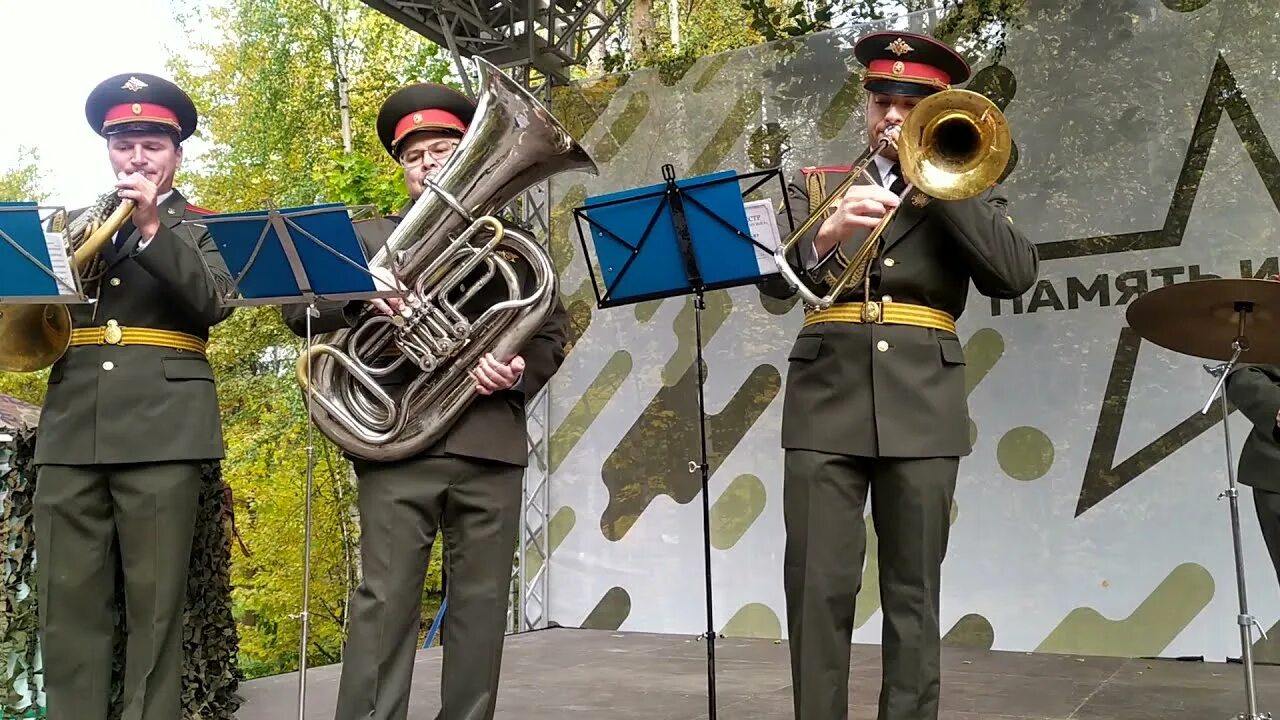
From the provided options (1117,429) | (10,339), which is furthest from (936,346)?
(1117,429)

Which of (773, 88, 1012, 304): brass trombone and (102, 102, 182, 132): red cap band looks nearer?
(773, 88, 1012, 304): brass trombone

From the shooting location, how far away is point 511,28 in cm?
626

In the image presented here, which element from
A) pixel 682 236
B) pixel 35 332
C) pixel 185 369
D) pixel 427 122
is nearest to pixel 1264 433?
pixel 682 236

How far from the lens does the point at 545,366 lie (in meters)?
2.96

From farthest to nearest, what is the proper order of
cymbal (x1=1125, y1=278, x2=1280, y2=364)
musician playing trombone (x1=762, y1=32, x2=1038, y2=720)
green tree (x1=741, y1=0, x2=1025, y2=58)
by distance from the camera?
green tree (x1=741, y1=0, x2=1025, y2=58) → cymbal (x1=1125, y1=278, x2=1280, y2=364) → musician playing trombone (x1=762, y1=32, x2=1038, y2=720)

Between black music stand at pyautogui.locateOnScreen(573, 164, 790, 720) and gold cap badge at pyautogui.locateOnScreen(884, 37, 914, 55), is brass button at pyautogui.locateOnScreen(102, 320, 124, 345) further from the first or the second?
gold cap badge at pyautogui.locateOnScreen(884, 37, 914, 55)

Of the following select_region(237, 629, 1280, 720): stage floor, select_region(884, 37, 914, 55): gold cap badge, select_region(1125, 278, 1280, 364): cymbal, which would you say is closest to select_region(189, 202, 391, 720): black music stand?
select_region(884, 37, 914, 55): gold cap badge

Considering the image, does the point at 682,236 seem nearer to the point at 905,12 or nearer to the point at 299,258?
the point at 299,258

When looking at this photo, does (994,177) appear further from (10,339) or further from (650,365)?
(650,365)

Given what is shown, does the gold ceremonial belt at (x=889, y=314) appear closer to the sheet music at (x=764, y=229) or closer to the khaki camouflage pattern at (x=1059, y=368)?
the sheet music at (x=764, y=229)

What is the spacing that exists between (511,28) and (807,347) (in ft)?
13.9

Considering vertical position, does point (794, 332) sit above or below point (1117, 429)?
above

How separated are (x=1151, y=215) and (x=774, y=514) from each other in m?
2.48

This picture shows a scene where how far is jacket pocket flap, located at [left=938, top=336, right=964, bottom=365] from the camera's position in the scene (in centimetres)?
260
